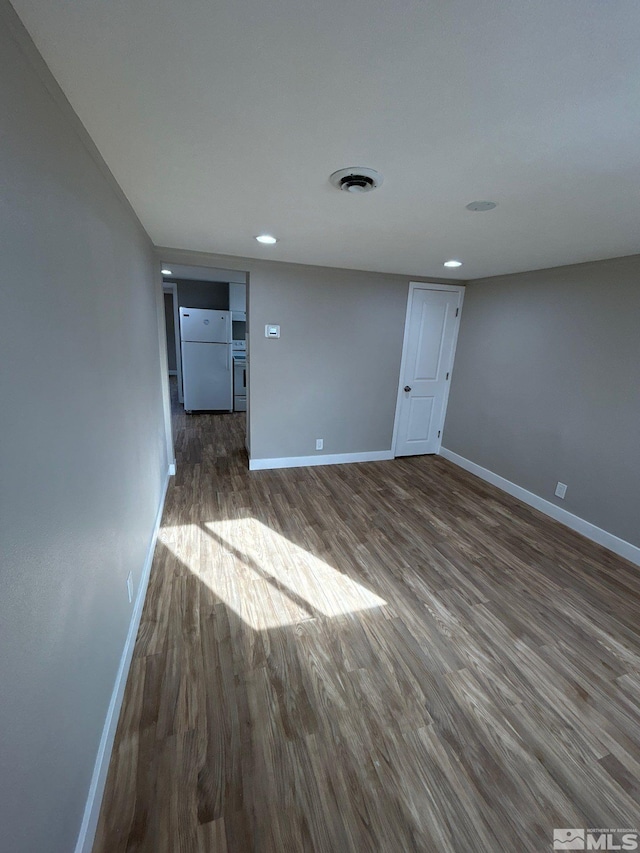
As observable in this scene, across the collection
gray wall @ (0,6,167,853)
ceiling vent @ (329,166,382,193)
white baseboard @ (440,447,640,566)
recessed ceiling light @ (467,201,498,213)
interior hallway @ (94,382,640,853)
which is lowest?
interior hallway @ (94,382,640,853)

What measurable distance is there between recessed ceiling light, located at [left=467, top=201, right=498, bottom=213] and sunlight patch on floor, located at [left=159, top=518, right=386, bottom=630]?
219 cm

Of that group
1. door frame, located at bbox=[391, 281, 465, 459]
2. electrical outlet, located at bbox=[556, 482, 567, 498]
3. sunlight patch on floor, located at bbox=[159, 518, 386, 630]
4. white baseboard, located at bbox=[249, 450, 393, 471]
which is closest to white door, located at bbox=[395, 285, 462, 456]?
door frame, located at bbox=[391, 281, 465, 459]

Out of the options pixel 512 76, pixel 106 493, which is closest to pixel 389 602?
pixel 106 493

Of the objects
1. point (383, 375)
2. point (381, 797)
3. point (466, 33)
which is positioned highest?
point (466, 33)

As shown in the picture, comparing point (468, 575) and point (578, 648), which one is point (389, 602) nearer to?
point (468, 575)

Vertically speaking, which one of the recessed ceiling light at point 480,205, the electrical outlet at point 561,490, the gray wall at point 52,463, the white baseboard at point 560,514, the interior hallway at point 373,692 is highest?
the recessed ceiling light at point 480,205

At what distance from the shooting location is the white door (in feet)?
13.0

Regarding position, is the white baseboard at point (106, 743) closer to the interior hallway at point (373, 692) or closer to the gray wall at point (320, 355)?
the interior hallway at point (373, 692)

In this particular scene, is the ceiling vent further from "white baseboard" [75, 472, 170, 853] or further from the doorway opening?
the doorway opening

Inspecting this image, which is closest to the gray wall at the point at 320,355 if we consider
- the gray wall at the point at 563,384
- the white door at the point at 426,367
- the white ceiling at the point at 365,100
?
the white door at the point at 426,367

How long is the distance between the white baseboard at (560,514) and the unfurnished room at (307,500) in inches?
0.9

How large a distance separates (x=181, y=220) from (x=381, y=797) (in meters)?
2.97

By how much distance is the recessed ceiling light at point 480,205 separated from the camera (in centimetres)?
157

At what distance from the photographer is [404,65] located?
808 millimetres
